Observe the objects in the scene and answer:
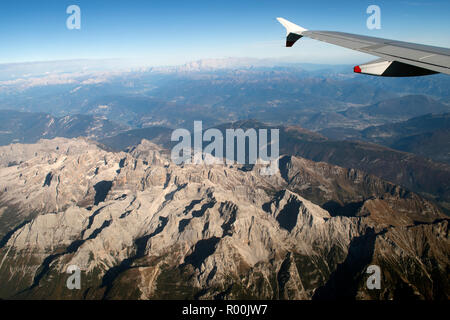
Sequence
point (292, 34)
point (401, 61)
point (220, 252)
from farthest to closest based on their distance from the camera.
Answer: point (220, 252)
point (292, 34)
point (401, 61)

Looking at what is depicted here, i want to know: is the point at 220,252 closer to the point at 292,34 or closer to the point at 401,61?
the point at 292,34

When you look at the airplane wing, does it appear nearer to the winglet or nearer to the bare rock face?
the winglet

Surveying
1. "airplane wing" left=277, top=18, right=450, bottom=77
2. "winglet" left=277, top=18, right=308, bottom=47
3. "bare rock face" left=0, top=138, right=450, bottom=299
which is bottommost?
"bare rock face" left=0, top=138, right=450, bottom=299

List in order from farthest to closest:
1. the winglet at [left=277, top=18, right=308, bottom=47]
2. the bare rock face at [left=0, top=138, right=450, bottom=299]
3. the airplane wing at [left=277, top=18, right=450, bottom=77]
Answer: the bare rock face at [left=0, top=138, right=450, bottom=299], the winglet at [left=277, top=18, right=308, bottom=47], the airplane wing at [left=277, top=18, right=450, bottom=77]

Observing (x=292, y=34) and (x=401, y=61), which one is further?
(x=292, y=34)

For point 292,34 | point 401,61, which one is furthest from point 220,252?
point 401,61

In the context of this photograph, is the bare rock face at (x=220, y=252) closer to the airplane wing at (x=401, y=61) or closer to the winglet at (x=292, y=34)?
the winglet at (x=292, y=34)

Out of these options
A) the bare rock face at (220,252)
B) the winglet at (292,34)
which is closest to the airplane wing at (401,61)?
the winglet at (292,34)

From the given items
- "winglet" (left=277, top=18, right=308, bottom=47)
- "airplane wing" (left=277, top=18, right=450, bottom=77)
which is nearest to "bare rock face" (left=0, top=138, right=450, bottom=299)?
"winglet" (left=277, top=18, right=308, bottom=47)

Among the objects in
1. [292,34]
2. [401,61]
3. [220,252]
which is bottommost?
[220,252]

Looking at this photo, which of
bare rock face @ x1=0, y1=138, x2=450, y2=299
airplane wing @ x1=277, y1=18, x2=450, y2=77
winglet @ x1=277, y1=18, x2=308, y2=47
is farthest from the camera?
bare rock face @ x1=0, y1=138, x2=450, y2=299

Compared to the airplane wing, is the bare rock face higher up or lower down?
lower down

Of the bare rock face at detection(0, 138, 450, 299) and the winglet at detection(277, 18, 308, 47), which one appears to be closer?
the winglet at detection(277, 18, 308, 47)
